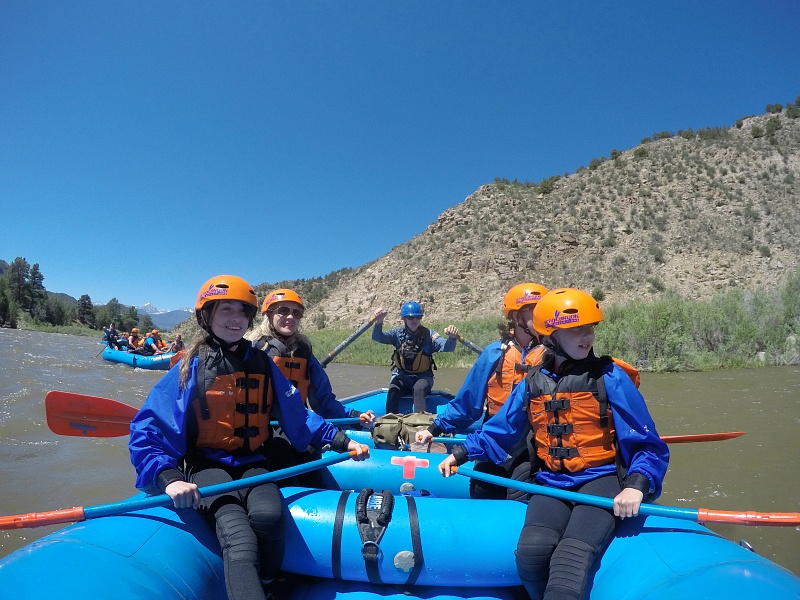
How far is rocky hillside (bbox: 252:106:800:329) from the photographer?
64.8 feet

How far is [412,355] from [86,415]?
3047mm

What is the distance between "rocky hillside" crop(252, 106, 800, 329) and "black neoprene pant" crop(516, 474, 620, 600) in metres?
19.3

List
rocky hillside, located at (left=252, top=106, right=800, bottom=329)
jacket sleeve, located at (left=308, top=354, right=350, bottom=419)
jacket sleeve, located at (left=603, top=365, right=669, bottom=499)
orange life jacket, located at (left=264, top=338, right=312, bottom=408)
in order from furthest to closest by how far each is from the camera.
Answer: rocky hillside, located at (left=252, top=106, right=800, bottom=329), jacket sleeve, located at (left=308, top=354, right=350, bottom=419), orange life jacket, located at (left=264, top=338, right=312, bottom=408), jacket sleeve, located at (left=603, top=365, right=669, bottom=499)

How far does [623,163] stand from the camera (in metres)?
27.5

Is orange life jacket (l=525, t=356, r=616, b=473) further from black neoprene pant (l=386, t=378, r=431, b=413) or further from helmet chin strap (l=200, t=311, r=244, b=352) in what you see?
black neoprene pant (l=386, t=378, r=431, b=413)

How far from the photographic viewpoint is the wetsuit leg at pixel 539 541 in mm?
1758

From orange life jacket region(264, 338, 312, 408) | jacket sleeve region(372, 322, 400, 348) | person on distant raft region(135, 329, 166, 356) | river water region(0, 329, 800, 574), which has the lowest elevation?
river water region(0, 329, 800, 574)

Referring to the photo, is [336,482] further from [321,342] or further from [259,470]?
[321,342]

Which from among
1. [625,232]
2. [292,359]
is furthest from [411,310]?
[625,232]

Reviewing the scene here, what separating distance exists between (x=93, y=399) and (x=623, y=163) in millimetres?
29908

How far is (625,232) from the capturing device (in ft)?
75.0

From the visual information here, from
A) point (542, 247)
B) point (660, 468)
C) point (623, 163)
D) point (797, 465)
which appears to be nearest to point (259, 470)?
point (660, 468)

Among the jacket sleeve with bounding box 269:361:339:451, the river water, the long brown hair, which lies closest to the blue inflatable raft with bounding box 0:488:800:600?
the jacket sleeve with bounding box 269:361:339:451

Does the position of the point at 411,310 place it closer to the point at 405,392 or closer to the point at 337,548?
the point at 405,392
